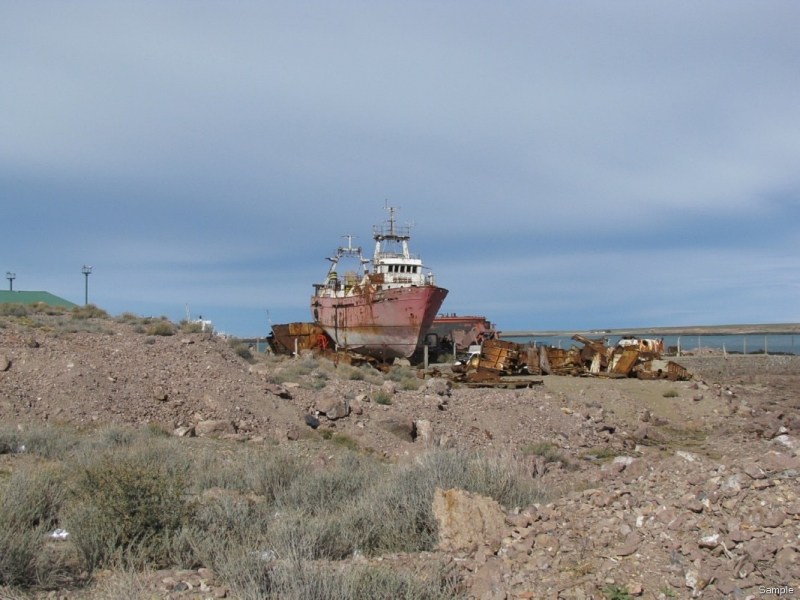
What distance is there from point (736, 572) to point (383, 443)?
878 centimetres

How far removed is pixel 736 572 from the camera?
3.96 metres

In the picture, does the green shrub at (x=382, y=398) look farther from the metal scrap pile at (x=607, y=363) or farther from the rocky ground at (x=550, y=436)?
the metal scrap pile at (x=607, y=363)

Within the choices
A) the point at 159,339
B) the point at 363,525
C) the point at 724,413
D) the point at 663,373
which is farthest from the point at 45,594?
the point at 663,373

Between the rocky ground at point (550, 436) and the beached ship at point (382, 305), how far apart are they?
932 centimetres

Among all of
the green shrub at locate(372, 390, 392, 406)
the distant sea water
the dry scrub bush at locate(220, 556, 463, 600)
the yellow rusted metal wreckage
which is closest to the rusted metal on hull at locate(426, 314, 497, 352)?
the distant sea water

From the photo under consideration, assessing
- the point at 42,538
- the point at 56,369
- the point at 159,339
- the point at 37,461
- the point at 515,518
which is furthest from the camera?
the point at 159,339

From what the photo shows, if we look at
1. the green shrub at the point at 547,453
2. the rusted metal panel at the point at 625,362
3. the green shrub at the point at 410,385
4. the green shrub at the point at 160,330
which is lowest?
the green shrub at the point at 547,453

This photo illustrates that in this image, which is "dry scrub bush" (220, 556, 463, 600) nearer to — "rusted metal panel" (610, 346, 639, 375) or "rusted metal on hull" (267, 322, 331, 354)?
"rusted metal panel" (610, 346, 639, 375)

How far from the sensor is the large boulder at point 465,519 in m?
5.09

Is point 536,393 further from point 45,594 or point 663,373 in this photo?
point 45,594

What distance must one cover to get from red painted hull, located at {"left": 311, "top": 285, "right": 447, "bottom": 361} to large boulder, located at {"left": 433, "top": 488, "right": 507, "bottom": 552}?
88.2ft

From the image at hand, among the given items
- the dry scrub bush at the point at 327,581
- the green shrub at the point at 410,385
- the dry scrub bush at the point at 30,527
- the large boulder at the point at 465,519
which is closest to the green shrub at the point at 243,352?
the green shrub at the point at 410,385

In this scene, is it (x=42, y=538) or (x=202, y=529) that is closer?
(x=42, y=538)

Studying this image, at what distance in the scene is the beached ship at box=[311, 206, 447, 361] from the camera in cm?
3294
